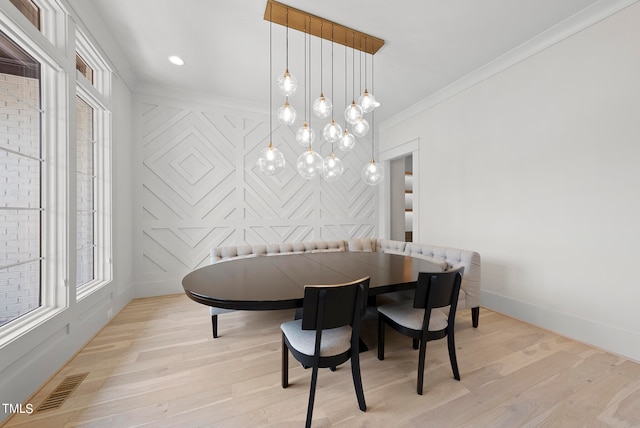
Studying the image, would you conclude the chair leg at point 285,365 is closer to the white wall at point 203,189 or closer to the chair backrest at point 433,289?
the chair backrest at point 433,289

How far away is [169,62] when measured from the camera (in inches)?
109

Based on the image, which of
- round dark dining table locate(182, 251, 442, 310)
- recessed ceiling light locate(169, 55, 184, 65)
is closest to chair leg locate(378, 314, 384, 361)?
round dark dining table locate(182, 251, 442, 310)

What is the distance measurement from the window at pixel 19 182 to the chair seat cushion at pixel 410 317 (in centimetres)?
242

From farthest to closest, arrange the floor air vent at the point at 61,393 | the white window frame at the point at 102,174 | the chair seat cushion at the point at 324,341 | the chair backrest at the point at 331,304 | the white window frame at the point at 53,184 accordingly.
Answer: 1. the white window frame at the point at 102,174
2. the white window frame at the point at 53,184
3. the floor air vent at the point at 61,393
4. the chair seat cushion at the point at 324,341
5. the chair backrest at the point at 331,304

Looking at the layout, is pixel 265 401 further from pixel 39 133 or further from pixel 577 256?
pixel 577 256

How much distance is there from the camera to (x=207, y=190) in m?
3.59

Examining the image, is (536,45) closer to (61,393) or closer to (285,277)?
(285,277)

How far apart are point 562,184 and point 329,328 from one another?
2664 mm

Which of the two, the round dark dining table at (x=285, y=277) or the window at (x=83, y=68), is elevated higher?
the window at (x=83, y=68)

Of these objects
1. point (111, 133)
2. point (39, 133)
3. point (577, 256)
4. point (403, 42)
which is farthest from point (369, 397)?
point (111, 133)

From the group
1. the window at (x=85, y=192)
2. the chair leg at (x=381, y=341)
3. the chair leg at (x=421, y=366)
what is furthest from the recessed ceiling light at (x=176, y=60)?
the chair leg at (x=421, y=366)

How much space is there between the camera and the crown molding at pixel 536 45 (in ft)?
6.32

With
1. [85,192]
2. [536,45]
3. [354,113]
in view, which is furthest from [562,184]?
[85,192]

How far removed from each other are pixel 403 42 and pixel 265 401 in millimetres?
3330
